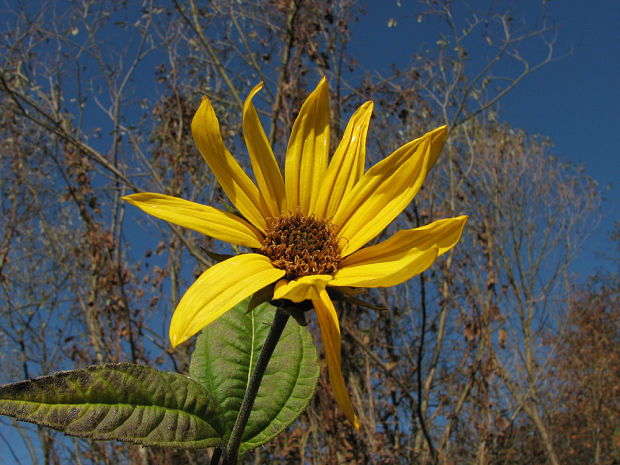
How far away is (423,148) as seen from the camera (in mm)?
879

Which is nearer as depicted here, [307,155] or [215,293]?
[215,293]

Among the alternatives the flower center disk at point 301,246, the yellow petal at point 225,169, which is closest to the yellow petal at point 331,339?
the flower center disk at point 301,246

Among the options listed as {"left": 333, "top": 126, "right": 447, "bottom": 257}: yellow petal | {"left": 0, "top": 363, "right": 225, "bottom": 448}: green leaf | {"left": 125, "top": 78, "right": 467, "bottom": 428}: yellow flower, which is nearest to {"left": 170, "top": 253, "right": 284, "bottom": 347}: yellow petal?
{"left": 125, "top": 78, "right": 467, "bottom": 428}: yellow flower

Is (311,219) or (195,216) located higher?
(311,219)

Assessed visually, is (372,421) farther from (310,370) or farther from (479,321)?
(310,370)

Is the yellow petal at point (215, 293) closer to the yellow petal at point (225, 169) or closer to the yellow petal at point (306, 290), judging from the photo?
the yellow petal at point (306, 290)

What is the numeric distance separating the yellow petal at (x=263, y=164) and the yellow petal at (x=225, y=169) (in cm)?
2

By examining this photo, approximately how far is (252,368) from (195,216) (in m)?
0.31

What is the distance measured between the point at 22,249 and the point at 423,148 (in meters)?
7.03

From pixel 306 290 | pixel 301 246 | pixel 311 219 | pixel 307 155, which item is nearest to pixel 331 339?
pixel 306 290

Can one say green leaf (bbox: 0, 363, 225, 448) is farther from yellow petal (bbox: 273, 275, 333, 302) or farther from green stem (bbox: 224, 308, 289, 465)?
yellow petal (bbox: 273, 275, 333, 302)

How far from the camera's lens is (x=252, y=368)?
882 mm

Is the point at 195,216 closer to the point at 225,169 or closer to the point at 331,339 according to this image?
the point at 225,169

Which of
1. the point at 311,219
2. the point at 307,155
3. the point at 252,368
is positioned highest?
the point at 307,155
